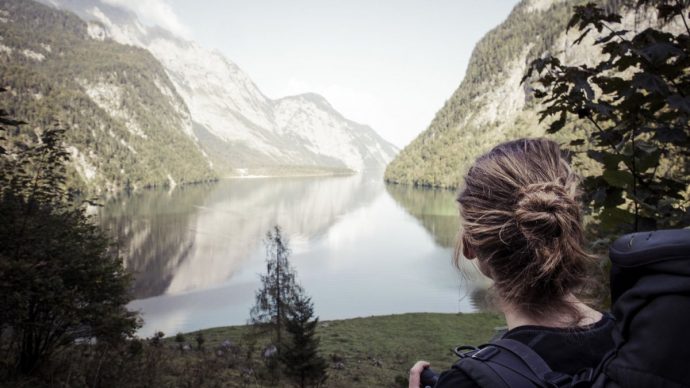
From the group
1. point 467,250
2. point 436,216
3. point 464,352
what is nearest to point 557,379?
point 464,352

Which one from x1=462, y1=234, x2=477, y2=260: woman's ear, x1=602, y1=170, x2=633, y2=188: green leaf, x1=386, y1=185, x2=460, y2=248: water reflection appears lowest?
x1=386, y1=185, x2=460, y2=248: water reflection

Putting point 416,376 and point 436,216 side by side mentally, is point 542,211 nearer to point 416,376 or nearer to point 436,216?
point 416,376

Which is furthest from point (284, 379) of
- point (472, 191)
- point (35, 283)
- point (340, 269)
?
point (340, 269)

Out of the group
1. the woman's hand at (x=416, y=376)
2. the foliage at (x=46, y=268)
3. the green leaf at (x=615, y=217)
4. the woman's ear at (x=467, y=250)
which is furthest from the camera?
the foliage at (x=46, y=268)

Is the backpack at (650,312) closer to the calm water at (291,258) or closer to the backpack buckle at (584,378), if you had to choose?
the backpack buckle at (584,378)

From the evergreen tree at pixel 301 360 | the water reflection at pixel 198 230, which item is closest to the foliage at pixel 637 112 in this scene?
the evergreen tree at pixel 301 360

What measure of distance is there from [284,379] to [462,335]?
1741cm

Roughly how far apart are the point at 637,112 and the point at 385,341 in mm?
31024

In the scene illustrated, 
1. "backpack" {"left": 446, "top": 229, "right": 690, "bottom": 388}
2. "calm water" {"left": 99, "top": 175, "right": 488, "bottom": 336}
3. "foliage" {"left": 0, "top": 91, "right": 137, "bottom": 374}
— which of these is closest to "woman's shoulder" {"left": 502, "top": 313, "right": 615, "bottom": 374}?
"backpack" {"left": 446, "top": 229, "right": 690, "bottom": 388}

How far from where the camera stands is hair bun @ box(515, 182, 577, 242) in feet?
4.96

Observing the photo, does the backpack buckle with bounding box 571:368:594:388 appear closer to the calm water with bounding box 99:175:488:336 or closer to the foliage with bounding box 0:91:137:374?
the foliage with bounding box 0:91:137:374

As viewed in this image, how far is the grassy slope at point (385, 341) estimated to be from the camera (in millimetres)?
22125

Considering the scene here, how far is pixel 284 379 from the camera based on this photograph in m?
19.3

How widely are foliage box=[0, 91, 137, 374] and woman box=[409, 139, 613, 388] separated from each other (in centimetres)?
811
